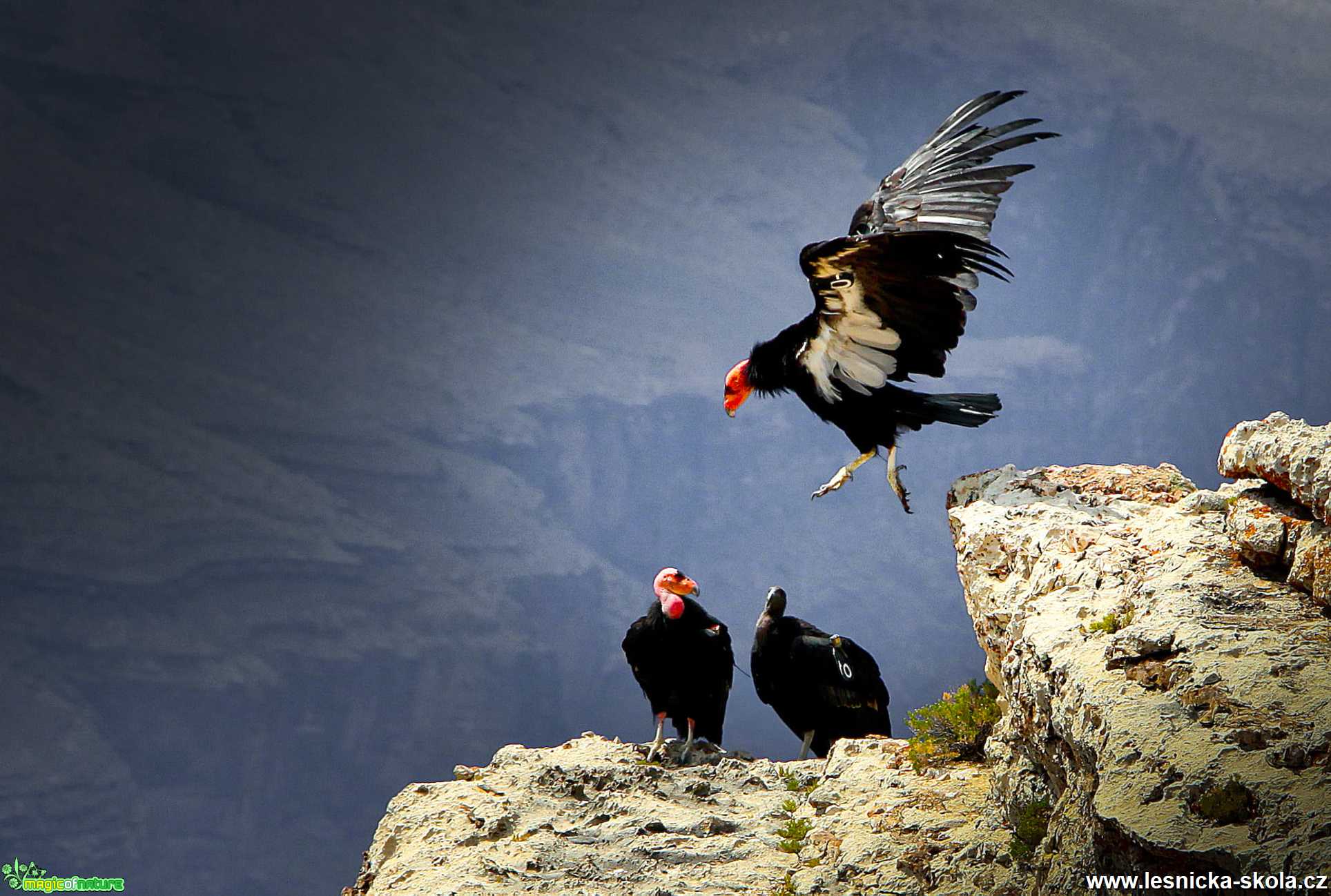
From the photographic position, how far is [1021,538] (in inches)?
200

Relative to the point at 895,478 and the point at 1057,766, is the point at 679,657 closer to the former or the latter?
the point at 895,478

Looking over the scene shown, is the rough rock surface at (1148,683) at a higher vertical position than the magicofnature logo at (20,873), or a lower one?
lower

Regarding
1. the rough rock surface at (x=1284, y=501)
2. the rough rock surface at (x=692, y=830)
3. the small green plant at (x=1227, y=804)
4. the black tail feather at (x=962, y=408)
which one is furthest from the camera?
the black tail feather at (x=962, y=408)

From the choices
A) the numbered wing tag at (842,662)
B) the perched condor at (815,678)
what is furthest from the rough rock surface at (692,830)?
the numbered wing tag at (842,662)

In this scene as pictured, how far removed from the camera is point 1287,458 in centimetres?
410

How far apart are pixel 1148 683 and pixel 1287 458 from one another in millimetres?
1249

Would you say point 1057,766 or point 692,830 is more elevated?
point 692,830

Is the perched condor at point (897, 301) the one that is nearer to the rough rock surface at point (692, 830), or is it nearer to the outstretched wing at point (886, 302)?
the outstretched wing at point (886, 302)

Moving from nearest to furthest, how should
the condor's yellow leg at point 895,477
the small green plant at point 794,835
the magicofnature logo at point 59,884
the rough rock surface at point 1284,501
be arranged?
the rough rock surface at point 1284,501 < the small green plant at point 794,835 < the condor's yellow leg at point 895,477 < the magicofnature logo at point 59,884

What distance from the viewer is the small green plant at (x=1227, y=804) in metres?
3.04

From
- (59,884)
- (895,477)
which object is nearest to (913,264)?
(895,477)

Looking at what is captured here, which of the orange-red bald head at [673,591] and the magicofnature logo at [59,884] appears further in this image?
the magicofnature logo at [59,884]

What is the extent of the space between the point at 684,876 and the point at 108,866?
15941 millimetres

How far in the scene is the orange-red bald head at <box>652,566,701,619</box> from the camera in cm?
715
